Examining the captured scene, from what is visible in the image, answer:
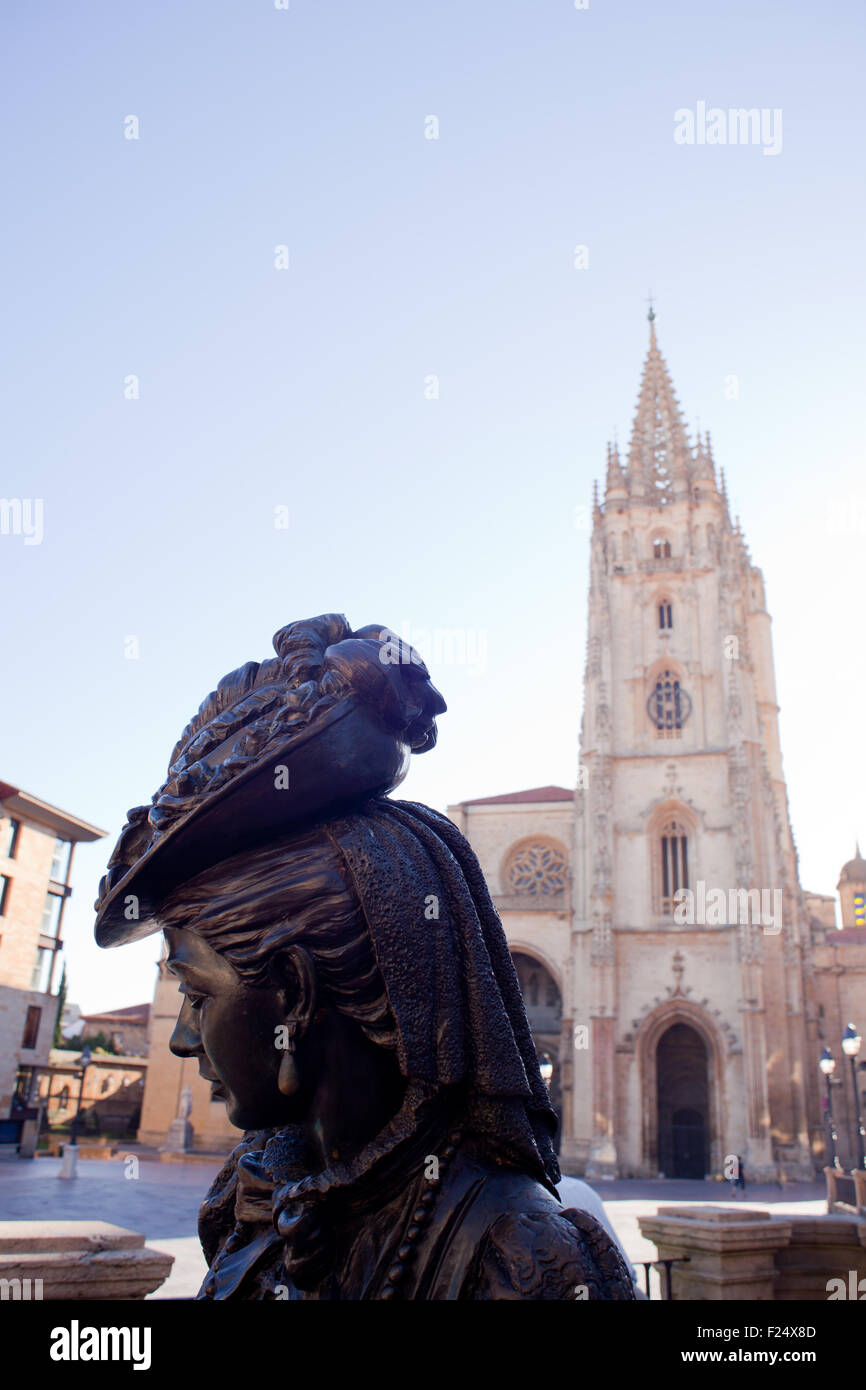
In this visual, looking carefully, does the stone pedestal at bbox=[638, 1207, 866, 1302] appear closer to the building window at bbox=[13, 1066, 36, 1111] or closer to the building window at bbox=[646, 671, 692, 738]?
the building window at bbox=[13, 1066, 36, 1111]

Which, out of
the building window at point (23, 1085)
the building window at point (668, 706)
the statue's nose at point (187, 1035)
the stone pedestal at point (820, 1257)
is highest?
the building window at point (668, 706)

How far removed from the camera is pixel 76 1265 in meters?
3.58

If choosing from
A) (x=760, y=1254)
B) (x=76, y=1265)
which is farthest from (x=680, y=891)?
(x=76, y=1265)

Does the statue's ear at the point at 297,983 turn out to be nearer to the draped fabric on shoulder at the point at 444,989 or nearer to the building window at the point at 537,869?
the draped fabric on shoulder at the point at 444,989

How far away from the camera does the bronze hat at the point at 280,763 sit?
1.36 meters

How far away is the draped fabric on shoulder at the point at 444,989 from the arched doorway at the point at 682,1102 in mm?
32303

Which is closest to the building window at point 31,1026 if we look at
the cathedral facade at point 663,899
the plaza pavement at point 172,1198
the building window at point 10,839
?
the plaza pavement at point 172,1198

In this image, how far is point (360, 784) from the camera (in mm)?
1427

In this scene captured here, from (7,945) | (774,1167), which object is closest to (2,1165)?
(7,945)

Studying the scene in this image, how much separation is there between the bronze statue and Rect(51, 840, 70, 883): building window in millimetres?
32733

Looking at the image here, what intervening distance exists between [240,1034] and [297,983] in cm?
11
